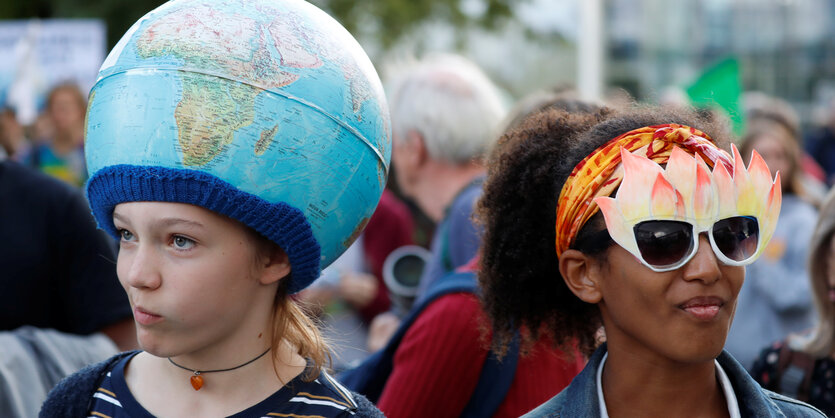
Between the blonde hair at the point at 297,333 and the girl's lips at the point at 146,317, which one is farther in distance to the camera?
the blonde hair at the point at 297,333

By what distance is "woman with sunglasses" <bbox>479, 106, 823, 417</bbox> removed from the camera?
2152 millimetres

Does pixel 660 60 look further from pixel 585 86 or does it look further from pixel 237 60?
pixel 237 60

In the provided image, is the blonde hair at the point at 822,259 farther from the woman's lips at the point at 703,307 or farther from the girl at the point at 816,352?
the woman's lips at the point at 703,307

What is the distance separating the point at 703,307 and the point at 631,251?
0.20 meters

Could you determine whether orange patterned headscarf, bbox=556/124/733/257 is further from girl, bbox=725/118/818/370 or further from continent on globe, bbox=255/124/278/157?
girl, bbox=725/118/818/370

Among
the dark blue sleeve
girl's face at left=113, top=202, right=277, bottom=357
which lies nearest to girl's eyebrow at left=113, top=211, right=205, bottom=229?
girl's face at left=113, top=202, right=277, bottom=357

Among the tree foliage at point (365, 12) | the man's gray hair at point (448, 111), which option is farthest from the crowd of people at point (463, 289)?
the tree foliage at point (365, 12)

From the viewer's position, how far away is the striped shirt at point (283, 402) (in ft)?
7.19

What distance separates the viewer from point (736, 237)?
2162 millimetres

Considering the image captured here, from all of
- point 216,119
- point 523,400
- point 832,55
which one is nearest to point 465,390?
point 523,400

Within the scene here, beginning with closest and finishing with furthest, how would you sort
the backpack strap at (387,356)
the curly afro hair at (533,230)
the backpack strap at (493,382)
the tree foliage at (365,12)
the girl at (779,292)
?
the curly afro hair at (533,230) → the backpack strap at (493,382) → the backpack strap at (387,356) → the girl at (779,292) → the tree foliage at (365,12)

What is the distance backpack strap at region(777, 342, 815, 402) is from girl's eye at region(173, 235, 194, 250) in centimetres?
230

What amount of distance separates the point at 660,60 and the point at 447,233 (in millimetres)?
13908

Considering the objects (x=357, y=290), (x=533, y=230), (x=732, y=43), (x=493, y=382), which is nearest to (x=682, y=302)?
(x=533, y=230)
